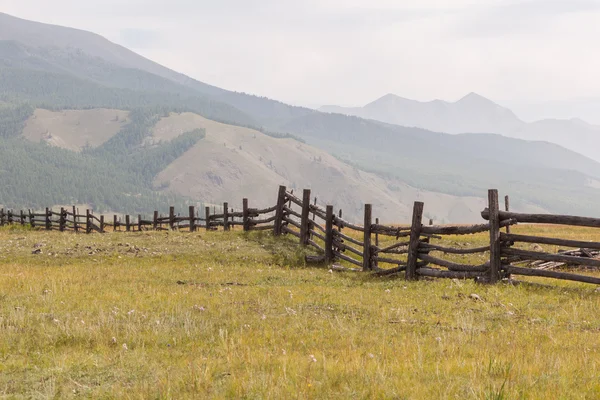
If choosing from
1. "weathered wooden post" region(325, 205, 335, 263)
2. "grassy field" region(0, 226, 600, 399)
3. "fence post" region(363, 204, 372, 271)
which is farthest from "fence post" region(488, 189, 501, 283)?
"weathered wooden post" region(325, 205, 335, 263)

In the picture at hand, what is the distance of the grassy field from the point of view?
231 inches

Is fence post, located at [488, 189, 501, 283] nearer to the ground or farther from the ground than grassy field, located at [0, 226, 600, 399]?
farther from the ground

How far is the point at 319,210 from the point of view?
80.6ft

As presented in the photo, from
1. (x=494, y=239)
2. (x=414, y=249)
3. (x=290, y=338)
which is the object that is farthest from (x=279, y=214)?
(x=290, y=338)

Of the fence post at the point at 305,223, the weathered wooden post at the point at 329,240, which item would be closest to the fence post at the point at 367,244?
the weathered wooden post at the point at 329,240

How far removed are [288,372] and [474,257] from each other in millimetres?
21658

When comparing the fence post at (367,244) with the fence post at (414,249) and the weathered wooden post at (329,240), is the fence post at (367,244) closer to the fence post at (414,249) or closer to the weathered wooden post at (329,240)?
the weathered wooden post at (329,240)

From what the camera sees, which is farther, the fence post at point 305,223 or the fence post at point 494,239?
the fence post at point 305,223

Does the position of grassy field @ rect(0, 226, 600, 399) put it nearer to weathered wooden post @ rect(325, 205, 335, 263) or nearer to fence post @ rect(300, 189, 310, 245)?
weathered wooden post @ rect(325, 205, 335, 263)

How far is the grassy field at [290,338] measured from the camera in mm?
5855

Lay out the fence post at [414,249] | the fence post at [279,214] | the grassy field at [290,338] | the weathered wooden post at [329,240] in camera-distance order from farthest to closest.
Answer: the fence post at [279,214]
the weathered wooden post at [329,240]
the fence post at [414,249]
the grassy field at [290,338]

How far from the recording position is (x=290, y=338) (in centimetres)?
840

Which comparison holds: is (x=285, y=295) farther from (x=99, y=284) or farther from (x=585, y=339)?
(x=585, y=339)

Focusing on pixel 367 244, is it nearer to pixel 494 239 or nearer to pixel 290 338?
pixel 494 239
